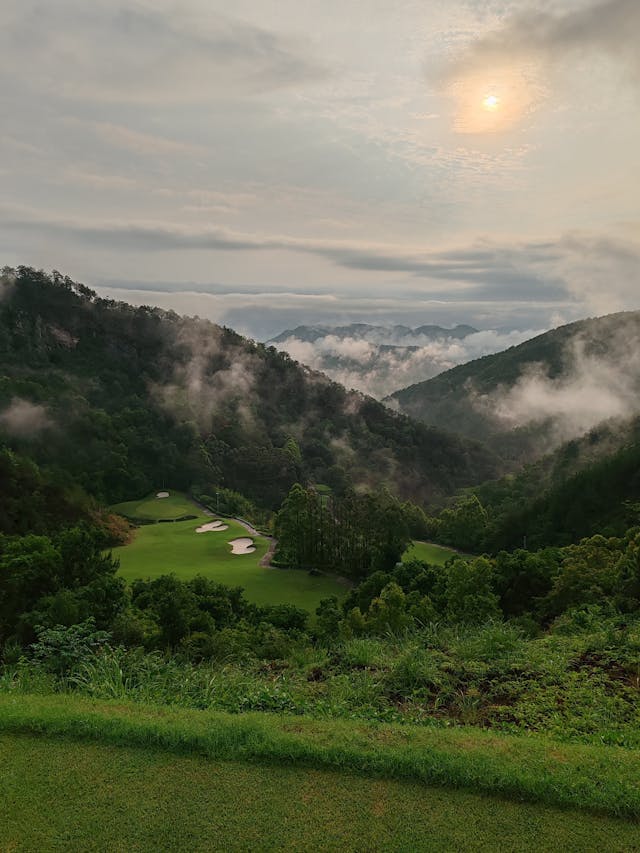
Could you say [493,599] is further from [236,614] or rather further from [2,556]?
[2,556]

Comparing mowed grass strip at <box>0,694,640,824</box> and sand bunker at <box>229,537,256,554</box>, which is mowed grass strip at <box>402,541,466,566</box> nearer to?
sand bunker at <box>229,537,256,554</box>

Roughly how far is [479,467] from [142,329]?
349 ft

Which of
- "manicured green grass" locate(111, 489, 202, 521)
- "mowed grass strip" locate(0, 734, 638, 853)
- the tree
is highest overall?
"mowed grass strip" locate(0, 734, 638, 853)

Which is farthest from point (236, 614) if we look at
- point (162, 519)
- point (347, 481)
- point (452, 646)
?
point (347, 481)

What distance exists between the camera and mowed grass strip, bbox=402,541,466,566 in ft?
198

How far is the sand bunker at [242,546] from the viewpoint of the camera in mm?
56812

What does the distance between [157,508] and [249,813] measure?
84621mm

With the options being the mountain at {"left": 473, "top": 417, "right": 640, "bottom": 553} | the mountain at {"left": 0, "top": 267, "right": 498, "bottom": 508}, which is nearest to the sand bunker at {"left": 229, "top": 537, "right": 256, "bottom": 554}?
the mountain at {"left": 473, "top": 417, "right": 640, "bottom": 553}

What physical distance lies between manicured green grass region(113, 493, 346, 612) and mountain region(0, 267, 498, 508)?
34.6 meters

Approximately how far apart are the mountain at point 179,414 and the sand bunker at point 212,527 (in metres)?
28.2

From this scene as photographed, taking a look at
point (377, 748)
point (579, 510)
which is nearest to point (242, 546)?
point (579, 510)

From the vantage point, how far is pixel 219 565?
5025 centimetres

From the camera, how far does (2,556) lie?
2230cm

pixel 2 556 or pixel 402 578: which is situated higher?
pixel 2 556
